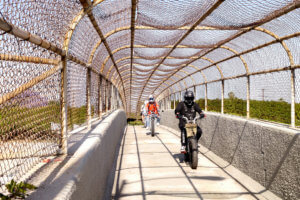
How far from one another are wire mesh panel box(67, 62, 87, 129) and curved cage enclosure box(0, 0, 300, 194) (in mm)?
15

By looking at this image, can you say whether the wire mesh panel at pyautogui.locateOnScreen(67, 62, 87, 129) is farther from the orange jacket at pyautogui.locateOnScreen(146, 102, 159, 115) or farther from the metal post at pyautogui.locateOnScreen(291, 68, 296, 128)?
the orange jacket at pyautogui.locateOnScreen(146, 102, 159, 115)

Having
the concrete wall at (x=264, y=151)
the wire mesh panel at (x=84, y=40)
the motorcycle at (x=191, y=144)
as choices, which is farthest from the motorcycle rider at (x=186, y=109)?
the wire mesh panel at (x=84, y=40)

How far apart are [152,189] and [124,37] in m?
4.19

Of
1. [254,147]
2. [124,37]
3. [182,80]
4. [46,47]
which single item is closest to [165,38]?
[124,37]

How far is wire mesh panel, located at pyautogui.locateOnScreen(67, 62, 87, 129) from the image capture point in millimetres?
4242

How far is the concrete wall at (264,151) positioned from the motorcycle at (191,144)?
2.32 ft

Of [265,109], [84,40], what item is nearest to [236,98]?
[265,109]

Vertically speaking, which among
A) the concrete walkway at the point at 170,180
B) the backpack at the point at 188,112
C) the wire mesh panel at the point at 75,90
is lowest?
the concrete walkway at the point at 170,180

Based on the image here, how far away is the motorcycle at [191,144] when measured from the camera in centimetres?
595

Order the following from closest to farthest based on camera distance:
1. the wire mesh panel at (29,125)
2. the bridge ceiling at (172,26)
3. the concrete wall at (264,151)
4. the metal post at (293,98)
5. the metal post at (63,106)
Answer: the wire mesh panel at (29,125) → the bridge ceiling at (172,26) → the metal post at (63,106) → the concrete wall at (264,151) → the metal post at (293,98)

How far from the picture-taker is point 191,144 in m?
6.14

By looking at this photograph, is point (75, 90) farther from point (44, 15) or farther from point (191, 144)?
point (191, 144)

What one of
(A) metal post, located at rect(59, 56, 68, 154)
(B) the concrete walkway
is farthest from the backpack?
(A) metal post, located at rect(59, 56, 68, 154)

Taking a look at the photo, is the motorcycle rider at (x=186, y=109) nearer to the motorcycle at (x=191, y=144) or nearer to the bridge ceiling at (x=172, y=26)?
the motorcycle at (x=191, y=144)
